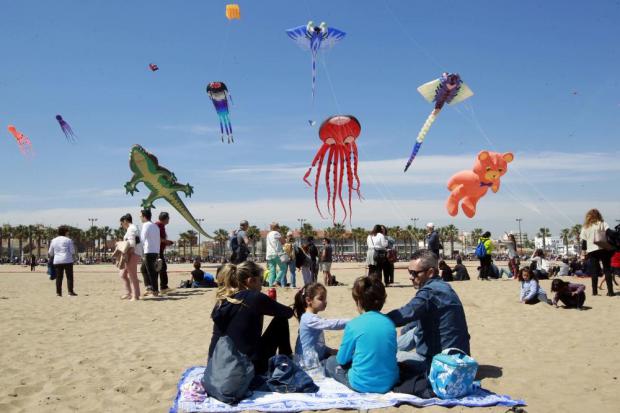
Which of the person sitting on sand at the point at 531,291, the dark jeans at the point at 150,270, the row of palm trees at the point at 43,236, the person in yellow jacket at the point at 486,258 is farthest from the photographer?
the row of palm trees at the point at 43,236

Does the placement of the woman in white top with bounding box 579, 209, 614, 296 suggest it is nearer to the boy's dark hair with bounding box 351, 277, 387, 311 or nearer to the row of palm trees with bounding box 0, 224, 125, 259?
the boy's dark hair with bounding box 351, 277, 387, 311

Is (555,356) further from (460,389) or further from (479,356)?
(460,389)

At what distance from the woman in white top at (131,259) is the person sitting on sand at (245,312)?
629 centimetres

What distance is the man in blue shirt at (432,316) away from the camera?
13.5 feet

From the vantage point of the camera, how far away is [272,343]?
441 centimetres

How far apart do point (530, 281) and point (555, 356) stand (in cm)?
→ 402

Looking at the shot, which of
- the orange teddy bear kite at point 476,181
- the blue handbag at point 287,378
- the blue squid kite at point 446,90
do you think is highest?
the blue squid kite at point 446,90

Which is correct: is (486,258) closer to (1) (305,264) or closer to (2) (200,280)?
(1) (305,264)

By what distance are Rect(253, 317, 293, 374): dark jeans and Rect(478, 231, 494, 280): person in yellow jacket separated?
1060cm

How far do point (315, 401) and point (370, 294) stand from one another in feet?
3.05

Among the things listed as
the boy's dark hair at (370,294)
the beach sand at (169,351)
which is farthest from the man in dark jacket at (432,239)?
the boy's dark hair at (370,294)

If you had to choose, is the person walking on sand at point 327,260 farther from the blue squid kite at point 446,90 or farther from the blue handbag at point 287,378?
the blue handbag at point 287,378

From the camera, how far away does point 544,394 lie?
409cm

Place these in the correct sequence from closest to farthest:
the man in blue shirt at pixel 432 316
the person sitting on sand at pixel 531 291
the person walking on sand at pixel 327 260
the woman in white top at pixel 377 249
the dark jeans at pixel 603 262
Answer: the man in blue shirt at pixel 432 316 → the person sitting on sand at pixel 531 291 → the dark jeans at pixel 603 262 → the woman in white top at pixel 377 249 → the person walking on sand at pixel 327 260
